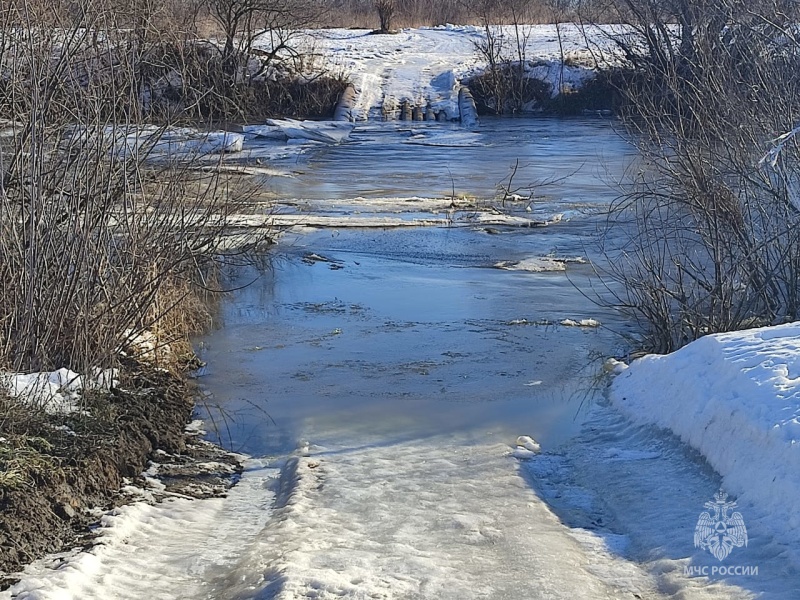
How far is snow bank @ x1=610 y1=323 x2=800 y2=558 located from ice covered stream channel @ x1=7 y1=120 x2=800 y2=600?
177 mm

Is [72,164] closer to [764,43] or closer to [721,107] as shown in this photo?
[721,107]

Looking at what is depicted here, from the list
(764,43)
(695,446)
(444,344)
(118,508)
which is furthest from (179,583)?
(764,43)

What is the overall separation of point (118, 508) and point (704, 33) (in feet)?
24.3

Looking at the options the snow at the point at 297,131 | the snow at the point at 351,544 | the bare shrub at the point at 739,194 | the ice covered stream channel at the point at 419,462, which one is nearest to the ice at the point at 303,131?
the snow at the point at 297,131

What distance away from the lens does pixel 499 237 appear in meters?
15.0

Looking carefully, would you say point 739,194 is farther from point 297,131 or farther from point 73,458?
point 297,131

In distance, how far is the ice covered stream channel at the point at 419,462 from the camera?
4.86m

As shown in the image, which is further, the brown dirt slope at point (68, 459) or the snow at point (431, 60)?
the snow at point (431, 60)

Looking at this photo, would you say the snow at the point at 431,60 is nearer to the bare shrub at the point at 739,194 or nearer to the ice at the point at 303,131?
the ice at the point at 303,131

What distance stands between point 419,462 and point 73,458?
2.22 m

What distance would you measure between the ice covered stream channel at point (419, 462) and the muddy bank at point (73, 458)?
0.67 feet

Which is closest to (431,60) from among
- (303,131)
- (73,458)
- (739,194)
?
(303,131)

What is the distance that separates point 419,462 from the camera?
6844 mm

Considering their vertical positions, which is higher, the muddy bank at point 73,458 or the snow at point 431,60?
the snow at point 431,60
